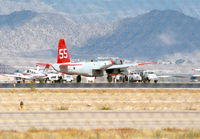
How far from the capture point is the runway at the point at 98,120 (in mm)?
25844

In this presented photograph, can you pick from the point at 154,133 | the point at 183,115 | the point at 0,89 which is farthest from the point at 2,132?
the point at 0,89

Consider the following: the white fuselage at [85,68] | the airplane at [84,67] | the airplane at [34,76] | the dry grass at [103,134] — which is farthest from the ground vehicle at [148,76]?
the dry grass at [103,134]

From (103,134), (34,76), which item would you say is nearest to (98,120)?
(103,134)

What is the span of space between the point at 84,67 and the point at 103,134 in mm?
57030

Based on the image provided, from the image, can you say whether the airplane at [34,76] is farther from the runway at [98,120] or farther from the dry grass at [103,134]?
the dry grass at [103,134]

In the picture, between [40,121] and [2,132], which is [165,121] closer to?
[40,121]

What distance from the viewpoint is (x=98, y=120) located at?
27500 mm

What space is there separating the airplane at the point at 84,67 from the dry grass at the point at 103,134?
54.6 metres

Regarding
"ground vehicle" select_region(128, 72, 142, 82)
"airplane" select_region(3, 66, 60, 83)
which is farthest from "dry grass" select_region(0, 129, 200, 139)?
"airplane" select_region(3, 66, 60, 83)

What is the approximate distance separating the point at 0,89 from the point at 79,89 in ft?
30.7

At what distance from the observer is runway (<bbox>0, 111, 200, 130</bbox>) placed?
25.8m

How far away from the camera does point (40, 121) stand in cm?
2709

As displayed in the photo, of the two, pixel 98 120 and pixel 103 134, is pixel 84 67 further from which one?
pixel 103 134

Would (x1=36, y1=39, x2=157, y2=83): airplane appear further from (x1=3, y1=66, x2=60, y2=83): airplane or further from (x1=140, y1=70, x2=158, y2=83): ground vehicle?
(x1=3, y1=66, x2=60, y2=83): airplane
